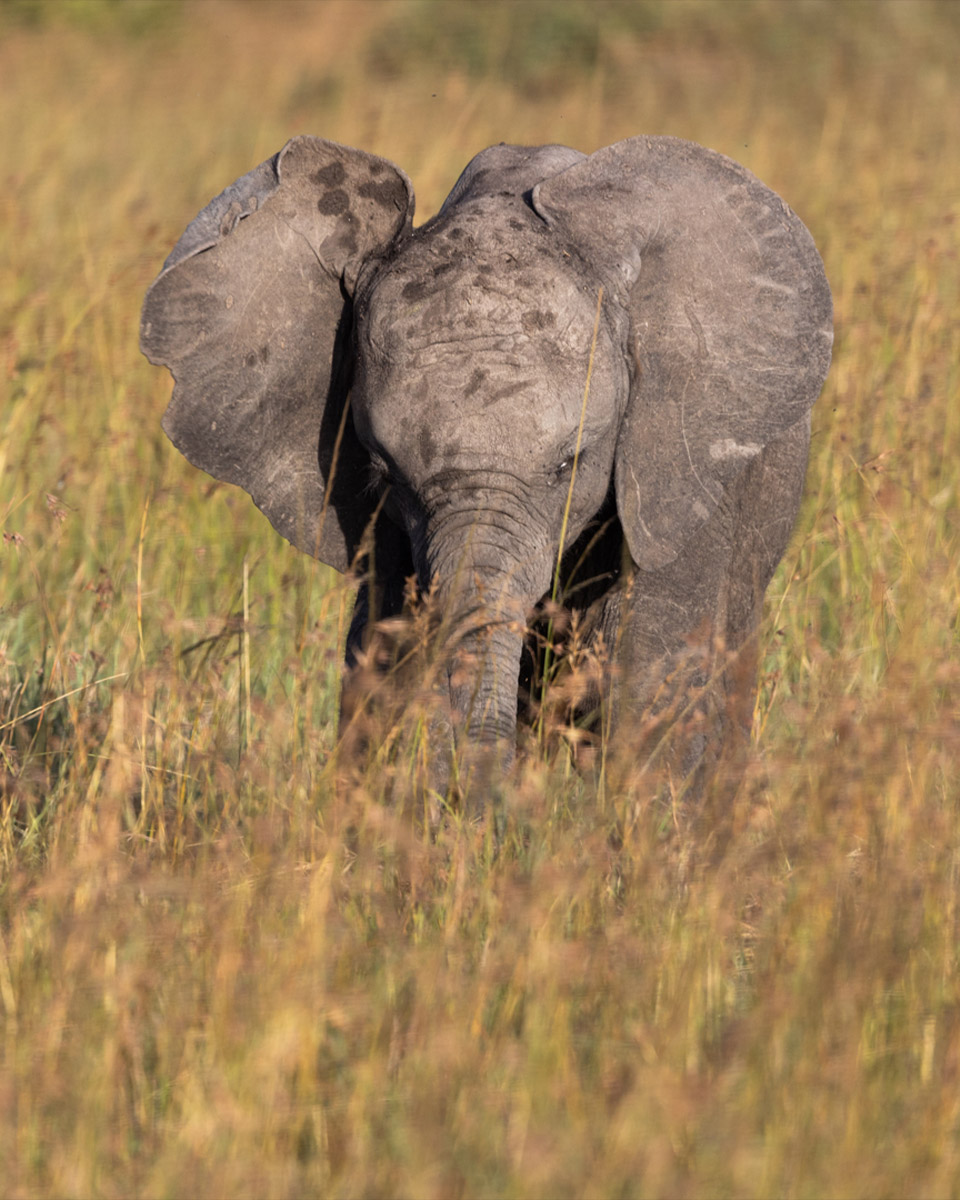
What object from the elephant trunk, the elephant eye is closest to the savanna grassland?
the elephant trunk

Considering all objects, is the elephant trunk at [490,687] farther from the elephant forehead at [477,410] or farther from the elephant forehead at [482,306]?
the elephant forehead at [482,306]

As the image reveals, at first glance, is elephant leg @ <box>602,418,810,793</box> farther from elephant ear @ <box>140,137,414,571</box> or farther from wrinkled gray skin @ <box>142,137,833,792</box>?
elephant ear @ <box>140,137,414,571</box>

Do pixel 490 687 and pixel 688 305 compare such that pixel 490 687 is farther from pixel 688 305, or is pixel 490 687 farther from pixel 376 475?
pixel 688 305

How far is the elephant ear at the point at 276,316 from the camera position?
3984mm

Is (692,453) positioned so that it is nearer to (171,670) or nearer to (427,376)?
(427,376)

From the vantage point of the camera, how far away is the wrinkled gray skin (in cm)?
366

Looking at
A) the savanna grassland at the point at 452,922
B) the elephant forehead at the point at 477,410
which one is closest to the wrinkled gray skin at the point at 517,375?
the elephant forehead at the point at 477,410

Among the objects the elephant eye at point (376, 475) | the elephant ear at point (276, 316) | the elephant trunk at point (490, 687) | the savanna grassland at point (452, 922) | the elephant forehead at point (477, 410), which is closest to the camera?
the savanna grassland at point (452, 922)

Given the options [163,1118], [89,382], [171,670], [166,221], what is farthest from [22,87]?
[163,1118]

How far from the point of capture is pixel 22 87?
11.3m

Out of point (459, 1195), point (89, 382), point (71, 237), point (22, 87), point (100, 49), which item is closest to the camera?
point (459, 1195)

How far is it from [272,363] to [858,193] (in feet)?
17.8

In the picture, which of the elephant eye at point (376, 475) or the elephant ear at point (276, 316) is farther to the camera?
the elephant ear at point (276, 316)

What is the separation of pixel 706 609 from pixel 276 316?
121 cm
